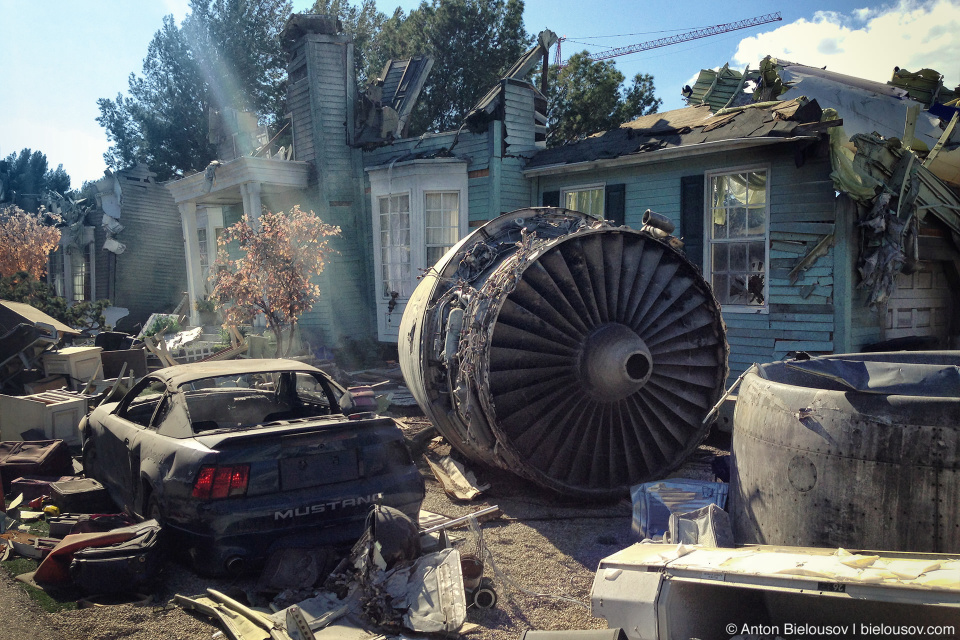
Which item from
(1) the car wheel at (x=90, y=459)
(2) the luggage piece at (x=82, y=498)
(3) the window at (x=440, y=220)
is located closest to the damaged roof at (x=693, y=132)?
(3) the window at (x=440, y=220)

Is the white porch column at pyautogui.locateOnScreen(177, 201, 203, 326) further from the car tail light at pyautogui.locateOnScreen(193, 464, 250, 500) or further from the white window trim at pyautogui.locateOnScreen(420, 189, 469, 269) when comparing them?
the car tail light at pyautogui.locateOnScreen(193, 464, 250, 500)

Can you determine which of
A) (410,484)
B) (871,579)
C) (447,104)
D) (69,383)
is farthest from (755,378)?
(447,104)

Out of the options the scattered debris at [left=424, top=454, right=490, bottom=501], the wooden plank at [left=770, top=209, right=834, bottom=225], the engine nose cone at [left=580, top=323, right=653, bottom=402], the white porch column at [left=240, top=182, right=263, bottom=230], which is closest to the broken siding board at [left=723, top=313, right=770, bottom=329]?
the wooden plank at [left=770, top=209, right=834, bottom=225]

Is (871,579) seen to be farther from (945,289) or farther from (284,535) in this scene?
(945,289)

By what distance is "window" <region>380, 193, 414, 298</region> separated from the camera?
13.4 m

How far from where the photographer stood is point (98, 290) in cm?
2545

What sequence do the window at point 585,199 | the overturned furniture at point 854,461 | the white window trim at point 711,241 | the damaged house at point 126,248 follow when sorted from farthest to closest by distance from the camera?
the damaged house at point 126,248, the window at point 585,199, the white window trim at point 711,241, the overturned furniture at point 854,461

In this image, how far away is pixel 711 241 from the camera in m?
10.1

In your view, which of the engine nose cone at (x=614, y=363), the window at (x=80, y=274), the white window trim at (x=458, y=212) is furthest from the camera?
the window at (x=80, y=274)

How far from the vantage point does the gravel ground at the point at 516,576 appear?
3836 mm

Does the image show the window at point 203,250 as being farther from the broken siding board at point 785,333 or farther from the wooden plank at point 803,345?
the wooden plank at point 803,345

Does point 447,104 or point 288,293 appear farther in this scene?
point 447,104

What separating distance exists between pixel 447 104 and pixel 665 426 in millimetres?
27211

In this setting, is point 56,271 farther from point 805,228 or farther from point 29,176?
point 805,228
